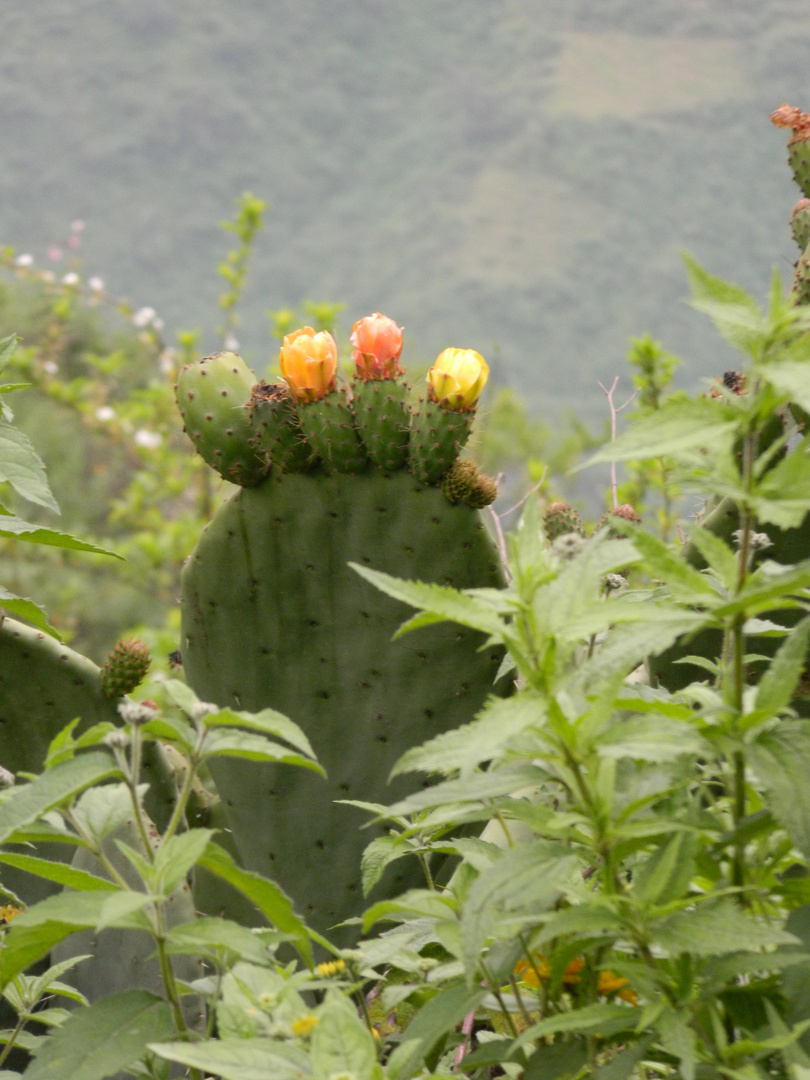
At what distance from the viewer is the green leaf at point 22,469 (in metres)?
0.86

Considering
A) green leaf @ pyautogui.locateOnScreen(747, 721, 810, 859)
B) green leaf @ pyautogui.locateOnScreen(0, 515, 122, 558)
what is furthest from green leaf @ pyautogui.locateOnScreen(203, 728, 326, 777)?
green leaf @ pyautogui.locateOnScreen(0, 515, 122, 558)

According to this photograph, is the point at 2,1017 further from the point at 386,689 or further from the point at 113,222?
the point at 113,222

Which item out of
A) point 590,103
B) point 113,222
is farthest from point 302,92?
point 590,103

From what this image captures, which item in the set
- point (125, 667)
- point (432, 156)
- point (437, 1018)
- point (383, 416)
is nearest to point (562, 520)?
point (383, 416)

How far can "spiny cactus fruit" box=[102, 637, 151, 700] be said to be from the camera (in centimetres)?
132

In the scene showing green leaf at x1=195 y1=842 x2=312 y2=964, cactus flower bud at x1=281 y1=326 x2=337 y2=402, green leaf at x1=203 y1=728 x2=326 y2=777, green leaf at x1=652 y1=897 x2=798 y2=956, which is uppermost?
cactus flower bud at x1=281 y1=326 x2=337 y2=402

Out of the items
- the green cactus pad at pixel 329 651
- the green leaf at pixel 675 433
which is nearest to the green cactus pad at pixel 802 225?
the green cactus pad at pixel 329 651

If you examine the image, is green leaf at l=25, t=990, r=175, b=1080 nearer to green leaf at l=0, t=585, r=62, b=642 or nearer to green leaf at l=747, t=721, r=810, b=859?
green leaf at l=747, t=721, r=810, b=859

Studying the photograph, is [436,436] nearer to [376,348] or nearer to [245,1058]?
[376,348]

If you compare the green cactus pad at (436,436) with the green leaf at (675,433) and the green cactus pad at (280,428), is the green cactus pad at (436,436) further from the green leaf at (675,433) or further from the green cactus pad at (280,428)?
the green leaf at (675,433)

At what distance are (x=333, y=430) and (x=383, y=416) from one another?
0.06m

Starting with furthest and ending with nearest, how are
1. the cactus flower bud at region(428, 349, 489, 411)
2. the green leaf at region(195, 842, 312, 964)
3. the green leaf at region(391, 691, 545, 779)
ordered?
1. the cactus flower bud at region(428, 349, 489, 411)
2. the green leaf at region(195, 842, 312, 964)
3. the green leaf at region(391, 691, 545, 779)

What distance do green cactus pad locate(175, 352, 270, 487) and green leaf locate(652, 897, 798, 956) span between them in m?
0.87

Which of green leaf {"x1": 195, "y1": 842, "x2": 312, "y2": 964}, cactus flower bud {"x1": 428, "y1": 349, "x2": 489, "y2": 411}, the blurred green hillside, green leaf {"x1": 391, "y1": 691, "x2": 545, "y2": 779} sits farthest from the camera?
the blurred green hillside
